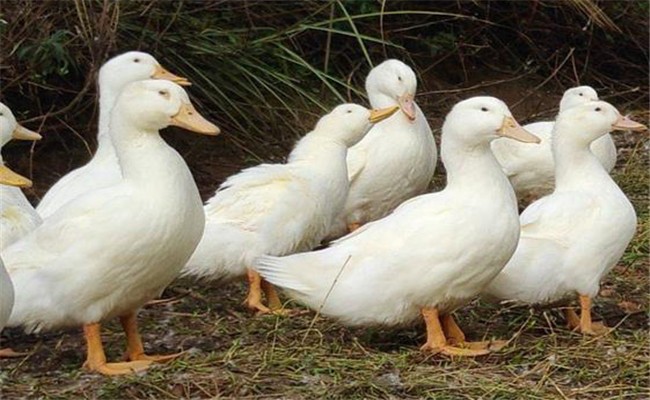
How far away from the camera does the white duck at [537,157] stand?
8.38 m

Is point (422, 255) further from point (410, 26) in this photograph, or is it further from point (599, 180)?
point (410, 26)

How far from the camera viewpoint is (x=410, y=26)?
1076 centimetres

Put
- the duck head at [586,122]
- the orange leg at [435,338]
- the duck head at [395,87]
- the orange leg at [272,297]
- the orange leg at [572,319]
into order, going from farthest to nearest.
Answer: the duck head at [395,87] < the orange leg at [272,297] < the duck head at [586,122] < the orange leg at [572,319] < the orange leg at [435,338]

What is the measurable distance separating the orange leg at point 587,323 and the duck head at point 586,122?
841 millimetres

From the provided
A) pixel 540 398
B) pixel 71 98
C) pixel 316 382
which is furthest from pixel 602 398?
pixel 71 98

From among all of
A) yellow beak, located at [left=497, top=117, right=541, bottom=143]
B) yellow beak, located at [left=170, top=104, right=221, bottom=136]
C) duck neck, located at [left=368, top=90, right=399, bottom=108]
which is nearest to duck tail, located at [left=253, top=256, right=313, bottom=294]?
yellow beak, located at [left=170, top=104, right=221, bottom=136]

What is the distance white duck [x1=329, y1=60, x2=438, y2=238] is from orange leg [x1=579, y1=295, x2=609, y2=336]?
2.06 meters

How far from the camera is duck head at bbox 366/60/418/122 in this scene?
8.16 m

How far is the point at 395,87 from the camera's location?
824cm

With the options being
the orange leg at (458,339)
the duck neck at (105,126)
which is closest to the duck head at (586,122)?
the orange leg at (458,339)

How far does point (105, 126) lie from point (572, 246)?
106 inches

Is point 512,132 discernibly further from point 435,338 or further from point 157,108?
point 157,108

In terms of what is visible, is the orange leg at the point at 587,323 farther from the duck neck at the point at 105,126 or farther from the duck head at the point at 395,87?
the duck neck at the point at 105,126

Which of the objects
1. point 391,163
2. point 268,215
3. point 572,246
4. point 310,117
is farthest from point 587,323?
point 310,117
